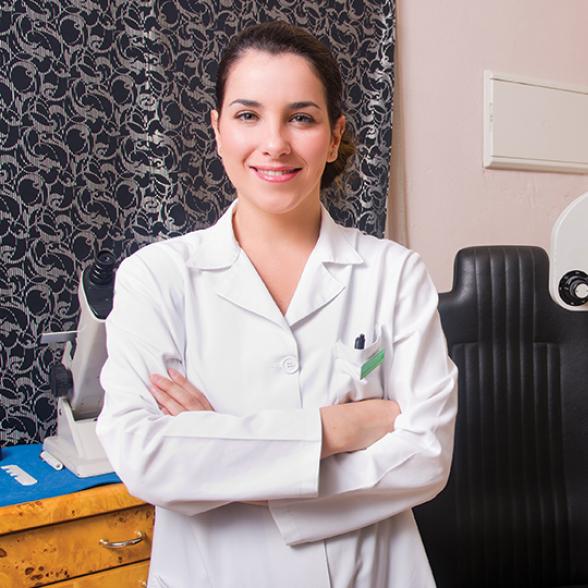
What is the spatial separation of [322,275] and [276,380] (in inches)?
7.7

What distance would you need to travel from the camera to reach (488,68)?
2564mm

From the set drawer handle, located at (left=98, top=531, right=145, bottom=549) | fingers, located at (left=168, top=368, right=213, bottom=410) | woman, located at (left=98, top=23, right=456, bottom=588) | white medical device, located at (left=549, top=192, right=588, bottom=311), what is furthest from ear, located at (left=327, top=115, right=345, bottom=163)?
drawer handle, located at (left=98, top=531, right=145, bottom=549)

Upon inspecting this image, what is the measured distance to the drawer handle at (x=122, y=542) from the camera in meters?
1.42

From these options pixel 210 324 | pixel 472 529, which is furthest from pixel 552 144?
pixel 210 324

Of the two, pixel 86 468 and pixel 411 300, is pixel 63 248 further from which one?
pixel 411 300

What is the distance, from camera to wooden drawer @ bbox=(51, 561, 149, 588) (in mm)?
1392

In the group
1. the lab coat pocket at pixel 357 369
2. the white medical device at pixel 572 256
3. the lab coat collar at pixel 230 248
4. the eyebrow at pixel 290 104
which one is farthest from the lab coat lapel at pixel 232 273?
the white medical device at pixel 572 256

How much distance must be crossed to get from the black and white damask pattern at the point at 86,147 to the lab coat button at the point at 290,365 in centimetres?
93

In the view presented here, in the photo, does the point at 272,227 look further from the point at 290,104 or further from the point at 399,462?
the point at 399,462

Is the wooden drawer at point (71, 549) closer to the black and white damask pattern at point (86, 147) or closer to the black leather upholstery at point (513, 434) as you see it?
the black and white damask pattern at point (86, 147)

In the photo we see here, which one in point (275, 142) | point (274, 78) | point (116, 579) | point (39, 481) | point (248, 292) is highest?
point (274, 78)

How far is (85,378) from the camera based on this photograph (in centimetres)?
152

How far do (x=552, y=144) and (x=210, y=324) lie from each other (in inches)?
81.2

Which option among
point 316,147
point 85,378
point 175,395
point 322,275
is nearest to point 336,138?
point 316,147
